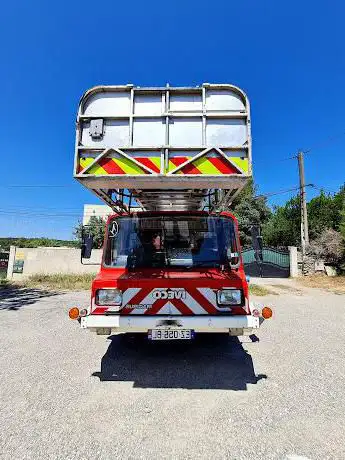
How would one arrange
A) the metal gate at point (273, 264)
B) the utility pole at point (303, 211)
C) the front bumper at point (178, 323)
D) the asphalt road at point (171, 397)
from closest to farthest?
the asphalt road at point (171, 397) → the front bumper at point (178, 323) → the metal gate at point (273, 264) → the utility pole at point (303, 211)

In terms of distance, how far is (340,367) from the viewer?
15.0 feet

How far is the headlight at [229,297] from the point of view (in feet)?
13.1

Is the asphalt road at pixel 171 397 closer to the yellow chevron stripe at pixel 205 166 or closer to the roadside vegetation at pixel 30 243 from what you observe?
the yellow chevron stripe at pixel 205 166

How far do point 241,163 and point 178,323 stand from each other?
2.11m

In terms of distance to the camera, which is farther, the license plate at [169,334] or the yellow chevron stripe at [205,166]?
the license plate at [169,334]

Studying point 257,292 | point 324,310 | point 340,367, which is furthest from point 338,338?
point 257,292

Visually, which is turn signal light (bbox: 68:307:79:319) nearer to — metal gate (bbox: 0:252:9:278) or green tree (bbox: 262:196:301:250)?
metal gate (bbox: 0:252:9:278)

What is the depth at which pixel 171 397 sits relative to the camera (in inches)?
140

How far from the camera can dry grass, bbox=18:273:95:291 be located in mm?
14611

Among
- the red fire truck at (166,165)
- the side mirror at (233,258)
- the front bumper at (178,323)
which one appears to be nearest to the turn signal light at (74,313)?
the red fire truck at (166,165)

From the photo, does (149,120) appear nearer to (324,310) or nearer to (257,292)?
(324,310)

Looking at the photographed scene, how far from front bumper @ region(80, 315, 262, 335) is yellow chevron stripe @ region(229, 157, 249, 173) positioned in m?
1.82

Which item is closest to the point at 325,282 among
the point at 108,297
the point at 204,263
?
the point at 204,263

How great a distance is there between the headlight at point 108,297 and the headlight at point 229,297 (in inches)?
50.7
